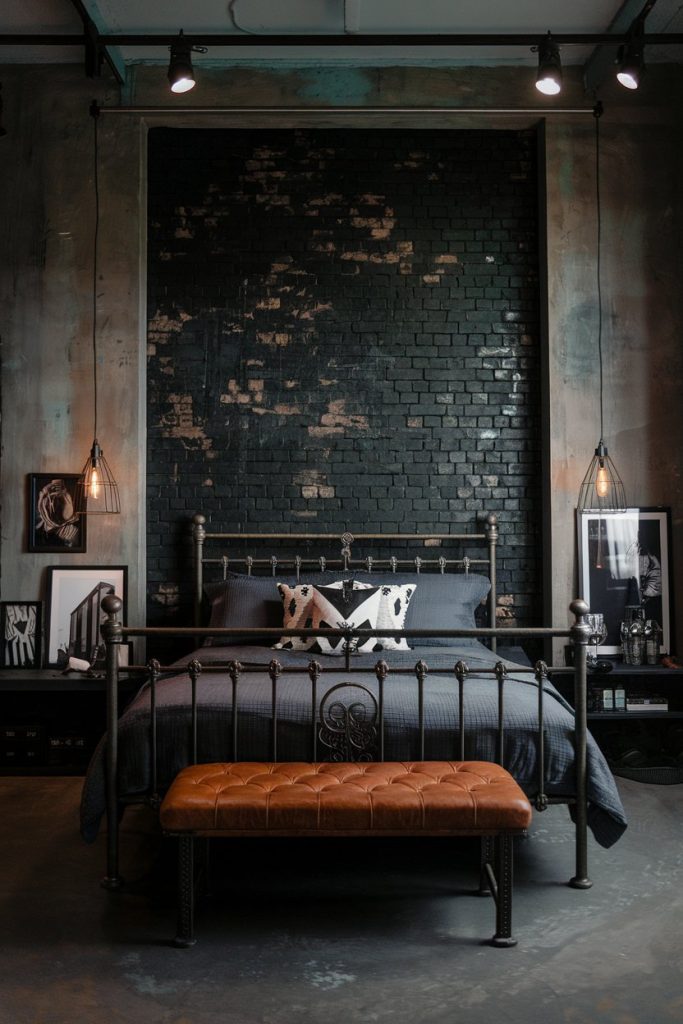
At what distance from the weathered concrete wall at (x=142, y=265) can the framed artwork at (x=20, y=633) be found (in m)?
0.10

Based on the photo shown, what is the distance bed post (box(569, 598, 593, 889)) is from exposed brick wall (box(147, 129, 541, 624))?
2255 mm

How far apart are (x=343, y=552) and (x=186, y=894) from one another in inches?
115

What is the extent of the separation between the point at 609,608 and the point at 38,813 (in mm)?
3314

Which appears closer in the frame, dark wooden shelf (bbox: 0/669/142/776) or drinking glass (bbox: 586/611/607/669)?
dark wooden shelf (bbox: 0/669/142/776)

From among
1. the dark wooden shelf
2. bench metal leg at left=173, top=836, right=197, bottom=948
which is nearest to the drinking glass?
the dark wooden shelf

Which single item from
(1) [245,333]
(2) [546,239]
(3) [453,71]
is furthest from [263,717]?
(3) [453,71]

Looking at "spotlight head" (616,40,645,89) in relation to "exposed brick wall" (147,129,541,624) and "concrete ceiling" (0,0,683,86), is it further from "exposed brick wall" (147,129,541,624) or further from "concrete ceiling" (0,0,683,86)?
"exposed brick wall" (147,129,541,624)

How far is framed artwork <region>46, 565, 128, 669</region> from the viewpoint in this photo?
5.74 meters

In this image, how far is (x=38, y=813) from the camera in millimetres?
4676

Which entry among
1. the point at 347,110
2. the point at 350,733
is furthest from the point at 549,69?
the point at 350,733

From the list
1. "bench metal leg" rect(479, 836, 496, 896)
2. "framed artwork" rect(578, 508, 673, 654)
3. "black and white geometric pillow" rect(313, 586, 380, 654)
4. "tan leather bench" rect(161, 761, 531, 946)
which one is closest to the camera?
"tan leather bench" rect(161, 761, 531, 946)

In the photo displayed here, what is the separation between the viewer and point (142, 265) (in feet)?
19.3

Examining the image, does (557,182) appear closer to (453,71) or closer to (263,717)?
(453,71)

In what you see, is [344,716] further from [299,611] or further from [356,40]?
[356,40]
